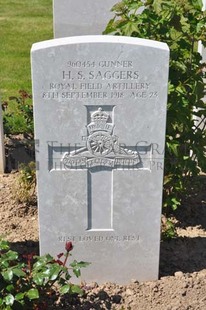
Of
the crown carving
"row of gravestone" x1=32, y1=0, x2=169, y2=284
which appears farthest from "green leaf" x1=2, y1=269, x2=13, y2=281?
the crown carving

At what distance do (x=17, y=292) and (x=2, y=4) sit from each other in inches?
454

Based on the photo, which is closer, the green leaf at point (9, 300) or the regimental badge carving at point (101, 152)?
the green leaf at point (9, 300)

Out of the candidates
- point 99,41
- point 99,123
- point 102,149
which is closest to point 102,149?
point 102,149

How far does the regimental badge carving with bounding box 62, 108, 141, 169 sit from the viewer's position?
141 inches

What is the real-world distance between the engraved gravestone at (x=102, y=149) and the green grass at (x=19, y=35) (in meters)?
A: 4.10

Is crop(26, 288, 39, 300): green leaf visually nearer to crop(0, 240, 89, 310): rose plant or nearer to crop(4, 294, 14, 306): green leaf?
crop(0, 240, 89, 310): rose plant

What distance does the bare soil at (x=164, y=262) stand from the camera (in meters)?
3.85

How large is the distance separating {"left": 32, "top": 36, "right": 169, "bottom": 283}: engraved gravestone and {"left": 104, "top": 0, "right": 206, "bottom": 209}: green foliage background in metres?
0.65

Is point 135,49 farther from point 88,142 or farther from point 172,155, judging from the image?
point 172,155

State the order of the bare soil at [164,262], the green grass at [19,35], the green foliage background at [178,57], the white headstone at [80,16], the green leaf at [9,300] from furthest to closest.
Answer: the green grass at [19,35] → the white headstone at [80,16] → the green foliage background at [178,57] → the bare soil at [164,262] → the green leaf at [9,300]

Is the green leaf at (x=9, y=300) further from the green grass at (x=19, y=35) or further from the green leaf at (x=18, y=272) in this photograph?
the green grass at (x=19, y=35)

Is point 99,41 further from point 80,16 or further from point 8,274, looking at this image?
point 80,16

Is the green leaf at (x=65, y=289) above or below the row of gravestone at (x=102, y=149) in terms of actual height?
below

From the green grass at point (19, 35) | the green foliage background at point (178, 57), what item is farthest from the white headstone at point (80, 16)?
the green foliage background at point (178, 57)
